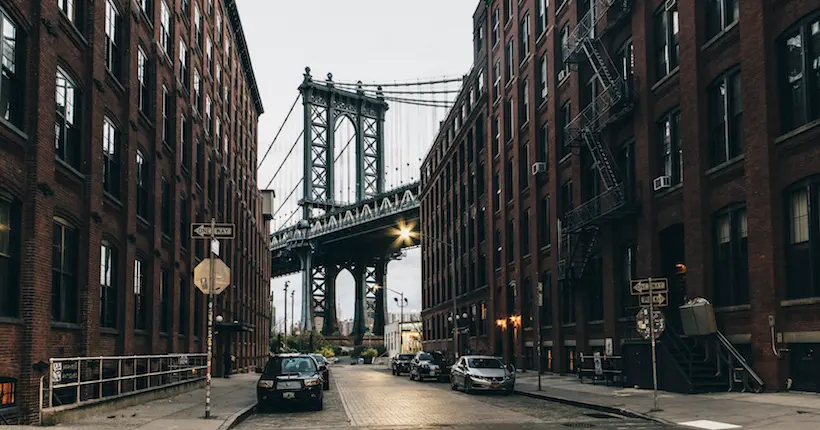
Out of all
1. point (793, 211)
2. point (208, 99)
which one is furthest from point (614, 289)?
point (208, 99)

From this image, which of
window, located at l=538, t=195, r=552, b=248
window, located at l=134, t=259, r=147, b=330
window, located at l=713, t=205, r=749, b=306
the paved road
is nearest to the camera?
the paved road

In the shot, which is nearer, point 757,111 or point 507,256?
point 757,111

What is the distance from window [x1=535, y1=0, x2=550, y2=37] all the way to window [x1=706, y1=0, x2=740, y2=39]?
17800 millimetres

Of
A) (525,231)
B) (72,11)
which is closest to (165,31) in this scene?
(72,11)

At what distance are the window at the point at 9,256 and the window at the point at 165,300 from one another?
15604 mm

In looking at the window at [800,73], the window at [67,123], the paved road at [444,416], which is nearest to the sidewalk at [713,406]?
the paved road at [444,416]

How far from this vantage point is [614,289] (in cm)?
3431

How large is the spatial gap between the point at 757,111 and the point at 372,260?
118 meters

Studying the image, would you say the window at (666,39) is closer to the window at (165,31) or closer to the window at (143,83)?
the window at (143,83)

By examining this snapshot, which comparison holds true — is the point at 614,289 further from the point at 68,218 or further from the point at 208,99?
the point at 208,99

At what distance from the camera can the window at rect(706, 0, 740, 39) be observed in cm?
2630

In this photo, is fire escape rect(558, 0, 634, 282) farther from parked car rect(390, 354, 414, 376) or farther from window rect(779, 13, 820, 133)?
parked car rect(390, 354, 414, 376)

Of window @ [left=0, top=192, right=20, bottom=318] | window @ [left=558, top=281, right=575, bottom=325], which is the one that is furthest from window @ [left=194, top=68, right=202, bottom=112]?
window @ [left=0, top=192, right=20, bottom=318]

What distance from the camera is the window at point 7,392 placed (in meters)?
17.0
